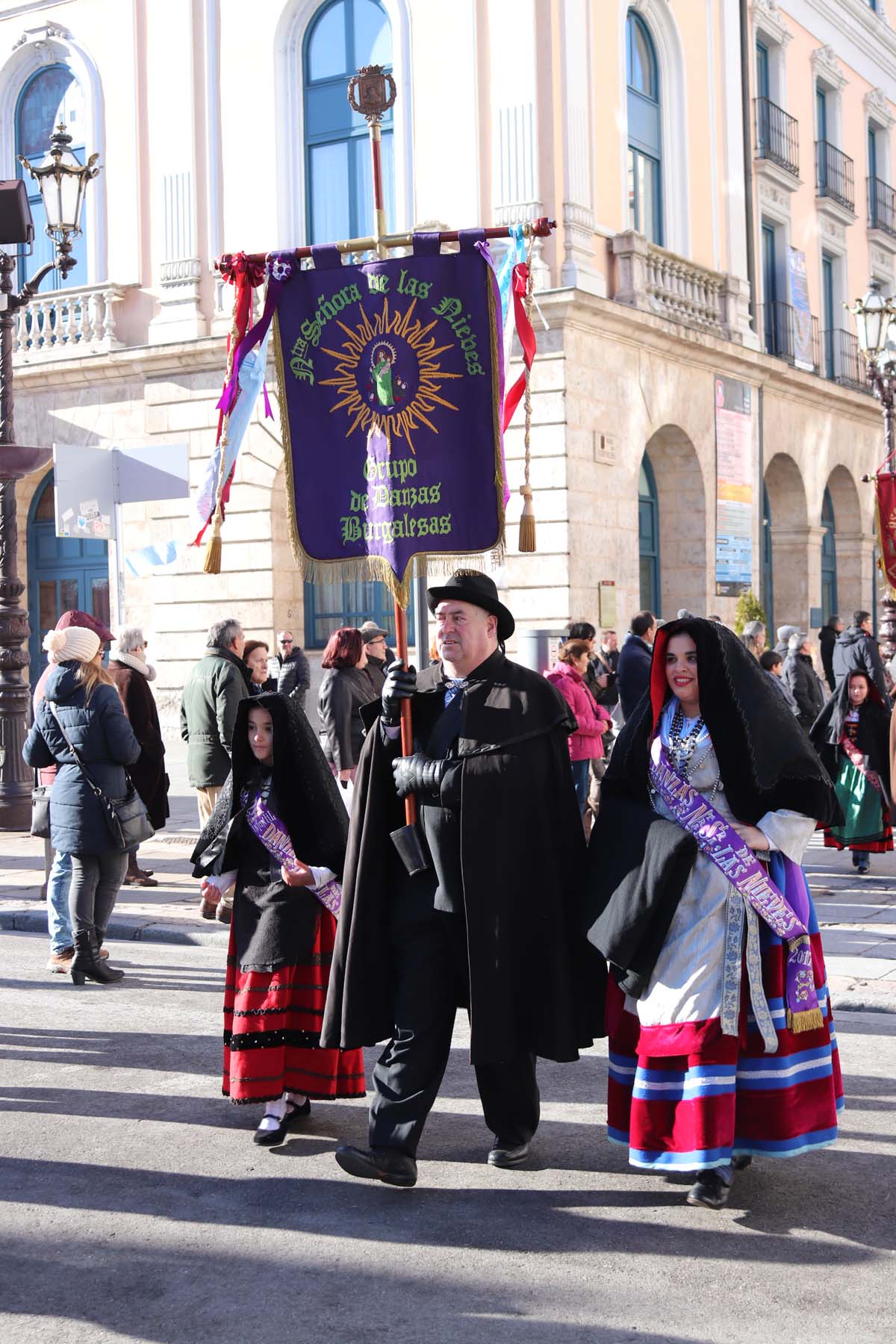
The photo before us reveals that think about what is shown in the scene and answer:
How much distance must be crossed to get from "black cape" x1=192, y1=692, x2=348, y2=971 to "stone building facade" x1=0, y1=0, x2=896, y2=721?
11903 millimetres

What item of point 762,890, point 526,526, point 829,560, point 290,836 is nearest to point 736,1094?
point 762,890

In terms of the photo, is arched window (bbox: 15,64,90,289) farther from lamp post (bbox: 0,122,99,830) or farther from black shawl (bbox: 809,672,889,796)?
black shawl (bbox: 809,672,889,796)

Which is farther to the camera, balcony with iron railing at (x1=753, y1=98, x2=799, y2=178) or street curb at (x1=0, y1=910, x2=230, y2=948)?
balcony with iron railing at (x1=753, y1=98, x2=799, y2=178)

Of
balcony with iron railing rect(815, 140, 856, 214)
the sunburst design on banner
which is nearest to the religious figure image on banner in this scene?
the sunburst design on banner

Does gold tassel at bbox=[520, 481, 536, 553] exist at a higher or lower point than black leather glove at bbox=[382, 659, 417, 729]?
higher

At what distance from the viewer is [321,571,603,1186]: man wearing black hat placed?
4.75 meters

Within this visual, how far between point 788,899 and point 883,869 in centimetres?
710

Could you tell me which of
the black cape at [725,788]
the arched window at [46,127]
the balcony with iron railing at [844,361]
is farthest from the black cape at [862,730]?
the balcony with iron railing at [844,361]

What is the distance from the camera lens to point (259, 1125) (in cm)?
541

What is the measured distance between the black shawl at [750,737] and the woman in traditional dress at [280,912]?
1486 millimetres

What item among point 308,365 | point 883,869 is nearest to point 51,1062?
point 308,365

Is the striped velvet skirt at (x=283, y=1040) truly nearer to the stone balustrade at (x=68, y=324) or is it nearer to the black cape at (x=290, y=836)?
the black cape at (x=290, y=836)

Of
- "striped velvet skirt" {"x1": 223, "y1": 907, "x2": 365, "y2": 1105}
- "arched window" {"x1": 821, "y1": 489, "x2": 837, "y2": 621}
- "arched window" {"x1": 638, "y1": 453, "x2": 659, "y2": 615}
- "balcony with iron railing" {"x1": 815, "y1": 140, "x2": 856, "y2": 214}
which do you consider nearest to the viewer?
"striped velvet skirt" {"x1": 223, "y1": 907, "x2": 365, "y2": 1105}

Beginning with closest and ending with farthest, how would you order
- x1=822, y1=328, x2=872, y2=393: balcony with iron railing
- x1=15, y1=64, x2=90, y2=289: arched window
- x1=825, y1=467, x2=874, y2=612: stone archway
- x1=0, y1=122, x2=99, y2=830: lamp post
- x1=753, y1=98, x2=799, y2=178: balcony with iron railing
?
1. x1=0, y1=122, x2=99, y2=830: lamp post
2. x1=15, y1=64, x2=90, y2=289: arched window
3. x1=753, y1=98, x2=799, y2=178: balcony with iron railing
4. x1=822, y1=328, x2=872, y2=393: balcony with iron railing
5. x1=825, y1=467, x2=874, y2=612: stone archway
